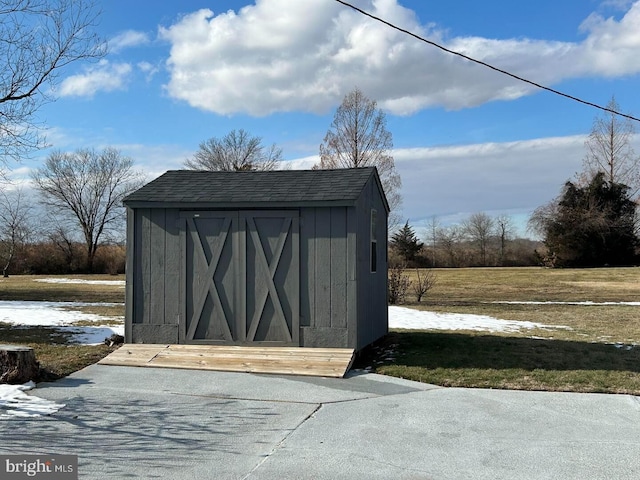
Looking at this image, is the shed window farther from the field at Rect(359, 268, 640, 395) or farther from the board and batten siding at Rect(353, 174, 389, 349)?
the field at Rect(359, 268, 640, 395)

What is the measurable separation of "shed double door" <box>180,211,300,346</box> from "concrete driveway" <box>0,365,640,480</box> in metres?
1.40

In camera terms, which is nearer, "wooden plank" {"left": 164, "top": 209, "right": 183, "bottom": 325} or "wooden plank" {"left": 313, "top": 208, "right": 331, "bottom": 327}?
"wooden plank" {"left": 313, "top": 208, "right": 331, "bottom": 327}

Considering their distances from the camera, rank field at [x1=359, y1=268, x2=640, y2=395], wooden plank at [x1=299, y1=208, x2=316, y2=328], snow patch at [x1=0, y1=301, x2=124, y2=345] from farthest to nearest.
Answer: snow patch at [x1=0, y1=301, x2=124, y2=345] → wooden plank at [x1=299, y1=208, x2=316, y2=328] → field at [x1=359, y1=268, x2=640, y2=395]

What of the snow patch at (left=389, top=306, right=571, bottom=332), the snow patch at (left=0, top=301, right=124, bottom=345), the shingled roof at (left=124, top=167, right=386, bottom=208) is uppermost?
the shingled roof at (left=124, top=167, right=386, bottom=208)

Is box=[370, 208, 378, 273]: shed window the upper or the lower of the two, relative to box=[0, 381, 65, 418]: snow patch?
upper

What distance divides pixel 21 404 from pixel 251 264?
3.52 meters

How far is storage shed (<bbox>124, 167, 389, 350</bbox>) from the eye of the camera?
8086mm

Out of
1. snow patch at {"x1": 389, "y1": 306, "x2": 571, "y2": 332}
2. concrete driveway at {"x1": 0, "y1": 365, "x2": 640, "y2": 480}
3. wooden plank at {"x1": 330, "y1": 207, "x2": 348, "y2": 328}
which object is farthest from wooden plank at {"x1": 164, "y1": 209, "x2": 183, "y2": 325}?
snow patch at {"x1": 389, "y1": 306, "x2": 571, "y2": 332}

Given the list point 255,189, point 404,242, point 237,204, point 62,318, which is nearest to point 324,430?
point 237,204

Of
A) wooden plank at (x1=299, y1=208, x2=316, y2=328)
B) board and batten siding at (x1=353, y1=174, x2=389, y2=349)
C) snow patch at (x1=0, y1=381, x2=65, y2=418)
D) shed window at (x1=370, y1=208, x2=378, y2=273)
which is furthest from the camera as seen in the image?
shed window at (x1=370, y1=208, x2=378, y2=273)

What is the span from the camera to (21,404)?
5.64m

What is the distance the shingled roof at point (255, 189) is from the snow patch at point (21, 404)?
3.23 meters

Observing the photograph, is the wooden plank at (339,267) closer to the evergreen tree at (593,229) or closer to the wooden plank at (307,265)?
the wooden plank at (307,265)

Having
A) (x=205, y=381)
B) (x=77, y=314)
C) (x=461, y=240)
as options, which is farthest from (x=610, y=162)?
(x=205, y=381)
